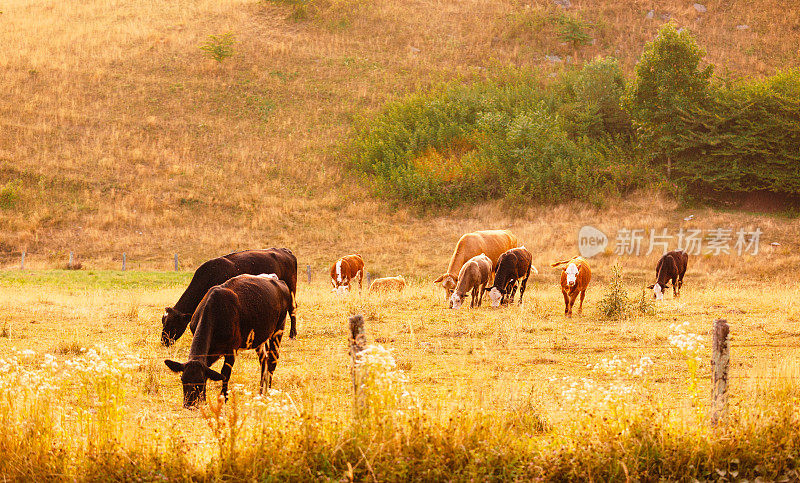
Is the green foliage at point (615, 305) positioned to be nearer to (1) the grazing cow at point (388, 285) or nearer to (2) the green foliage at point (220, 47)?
(1) the grazing cow at point (388, 285)

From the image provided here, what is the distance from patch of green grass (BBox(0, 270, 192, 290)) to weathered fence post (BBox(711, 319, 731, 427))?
23876mm

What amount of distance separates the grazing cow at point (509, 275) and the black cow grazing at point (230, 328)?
9.02 meters

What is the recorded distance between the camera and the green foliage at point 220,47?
58.9 meters

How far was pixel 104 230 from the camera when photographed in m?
41.4

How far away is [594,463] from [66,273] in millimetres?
30926

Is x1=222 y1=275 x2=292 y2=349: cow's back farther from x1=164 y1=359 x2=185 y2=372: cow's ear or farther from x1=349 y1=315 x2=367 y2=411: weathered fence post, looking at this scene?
x1=349 y1=315 x2=367 y2=411: weathered fence post

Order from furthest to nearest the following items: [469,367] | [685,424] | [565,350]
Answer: [565,350]
[469,367]
[685,424]

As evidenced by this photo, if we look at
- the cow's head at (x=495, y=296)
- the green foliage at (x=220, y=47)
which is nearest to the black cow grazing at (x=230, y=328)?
the cow's head at (x=495, y=296)

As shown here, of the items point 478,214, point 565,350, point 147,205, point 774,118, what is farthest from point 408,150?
point 565,350

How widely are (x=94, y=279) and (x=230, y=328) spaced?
23618mm

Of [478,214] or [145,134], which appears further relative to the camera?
[145,134]

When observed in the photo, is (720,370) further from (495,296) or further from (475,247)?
(475,247)

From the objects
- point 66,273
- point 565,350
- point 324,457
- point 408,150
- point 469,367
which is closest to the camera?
point 324,457

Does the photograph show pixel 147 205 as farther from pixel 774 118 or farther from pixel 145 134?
pixel 774 118
